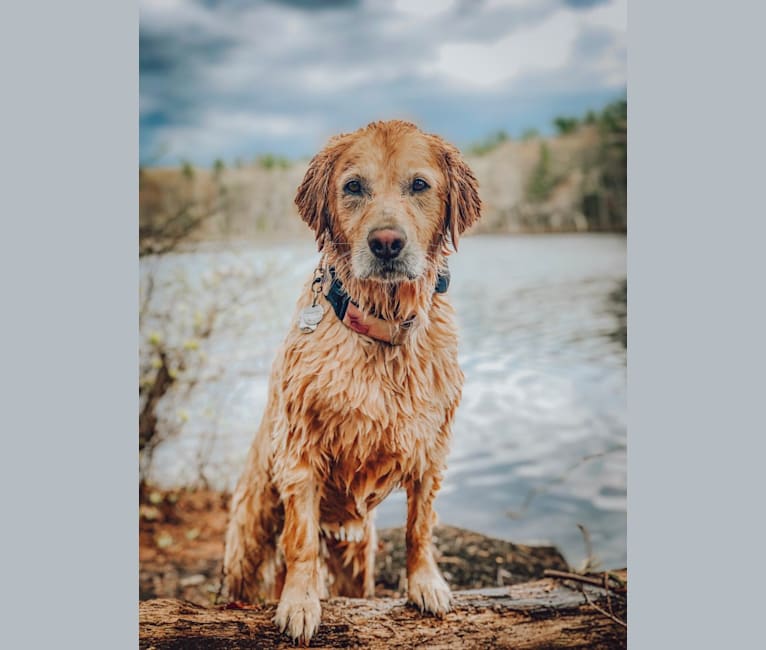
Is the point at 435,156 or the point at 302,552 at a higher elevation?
the point at 435,156

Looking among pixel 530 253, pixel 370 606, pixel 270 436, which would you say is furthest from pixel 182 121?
pixel 370 606

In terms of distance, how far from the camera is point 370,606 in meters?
2.76

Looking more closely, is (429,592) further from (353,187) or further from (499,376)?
(353,187)

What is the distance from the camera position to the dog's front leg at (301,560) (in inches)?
102

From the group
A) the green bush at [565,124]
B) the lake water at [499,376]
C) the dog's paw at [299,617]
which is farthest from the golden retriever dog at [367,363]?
the green bush at [565,124]

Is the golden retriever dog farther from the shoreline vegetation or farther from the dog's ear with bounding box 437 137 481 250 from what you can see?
the shoreline vegetation

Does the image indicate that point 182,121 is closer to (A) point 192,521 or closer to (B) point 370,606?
(A) point 192,521

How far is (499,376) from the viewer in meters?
3.10

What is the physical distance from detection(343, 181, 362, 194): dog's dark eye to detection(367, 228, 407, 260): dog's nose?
197mm

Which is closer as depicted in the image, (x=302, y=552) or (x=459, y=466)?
(x=302, y=552)

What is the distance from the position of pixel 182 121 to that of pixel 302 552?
182 cm

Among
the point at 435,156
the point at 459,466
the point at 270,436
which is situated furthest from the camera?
the point at 459,466

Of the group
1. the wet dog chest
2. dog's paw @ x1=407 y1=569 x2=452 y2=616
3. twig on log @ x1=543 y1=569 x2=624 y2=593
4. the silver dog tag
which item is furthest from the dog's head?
twig on log @ x1=543 y1=569 x2=624 y2=593

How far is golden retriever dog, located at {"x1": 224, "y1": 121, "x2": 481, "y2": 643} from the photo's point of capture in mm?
2574
